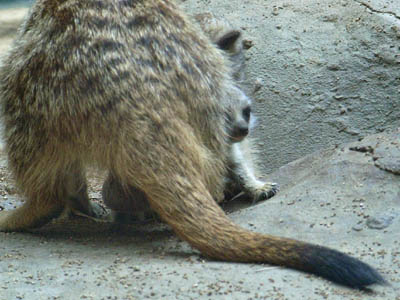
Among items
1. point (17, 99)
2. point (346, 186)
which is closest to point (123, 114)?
point (17, 99)

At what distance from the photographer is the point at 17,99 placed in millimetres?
3805

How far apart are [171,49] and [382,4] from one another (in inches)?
93.8

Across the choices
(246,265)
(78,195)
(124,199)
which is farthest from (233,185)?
(246,265)

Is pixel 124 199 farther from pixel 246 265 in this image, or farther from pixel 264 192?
pixel 246 265

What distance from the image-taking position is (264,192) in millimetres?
4332

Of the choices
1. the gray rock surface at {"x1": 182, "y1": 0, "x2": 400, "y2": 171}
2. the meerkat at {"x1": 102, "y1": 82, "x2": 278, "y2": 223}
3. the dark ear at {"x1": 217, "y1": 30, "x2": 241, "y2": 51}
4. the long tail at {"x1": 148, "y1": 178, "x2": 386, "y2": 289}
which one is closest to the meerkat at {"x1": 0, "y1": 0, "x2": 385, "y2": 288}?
the long tail at {"x1": 148, "y1": 178, "x2": 386, "y2": 289}

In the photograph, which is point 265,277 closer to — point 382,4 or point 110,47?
point 110,47

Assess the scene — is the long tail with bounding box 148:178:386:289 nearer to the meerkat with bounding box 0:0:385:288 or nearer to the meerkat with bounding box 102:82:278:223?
the meerkat with bounding box 0:0:385:288

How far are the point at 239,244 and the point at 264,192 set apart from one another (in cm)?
118

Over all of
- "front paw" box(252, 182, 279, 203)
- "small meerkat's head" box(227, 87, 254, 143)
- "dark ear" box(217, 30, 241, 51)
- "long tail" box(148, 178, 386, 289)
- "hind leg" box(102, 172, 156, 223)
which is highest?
"dark ear" box(217, 30, 241, 51)

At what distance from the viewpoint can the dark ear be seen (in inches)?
174

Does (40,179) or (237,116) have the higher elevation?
(237,116)

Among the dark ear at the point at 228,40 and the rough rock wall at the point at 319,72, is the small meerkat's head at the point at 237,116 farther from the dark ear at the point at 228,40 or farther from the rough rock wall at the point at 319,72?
the rough rock wall at the point at 319,72

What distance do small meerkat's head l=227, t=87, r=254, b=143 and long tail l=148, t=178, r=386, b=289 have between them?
0.65m
